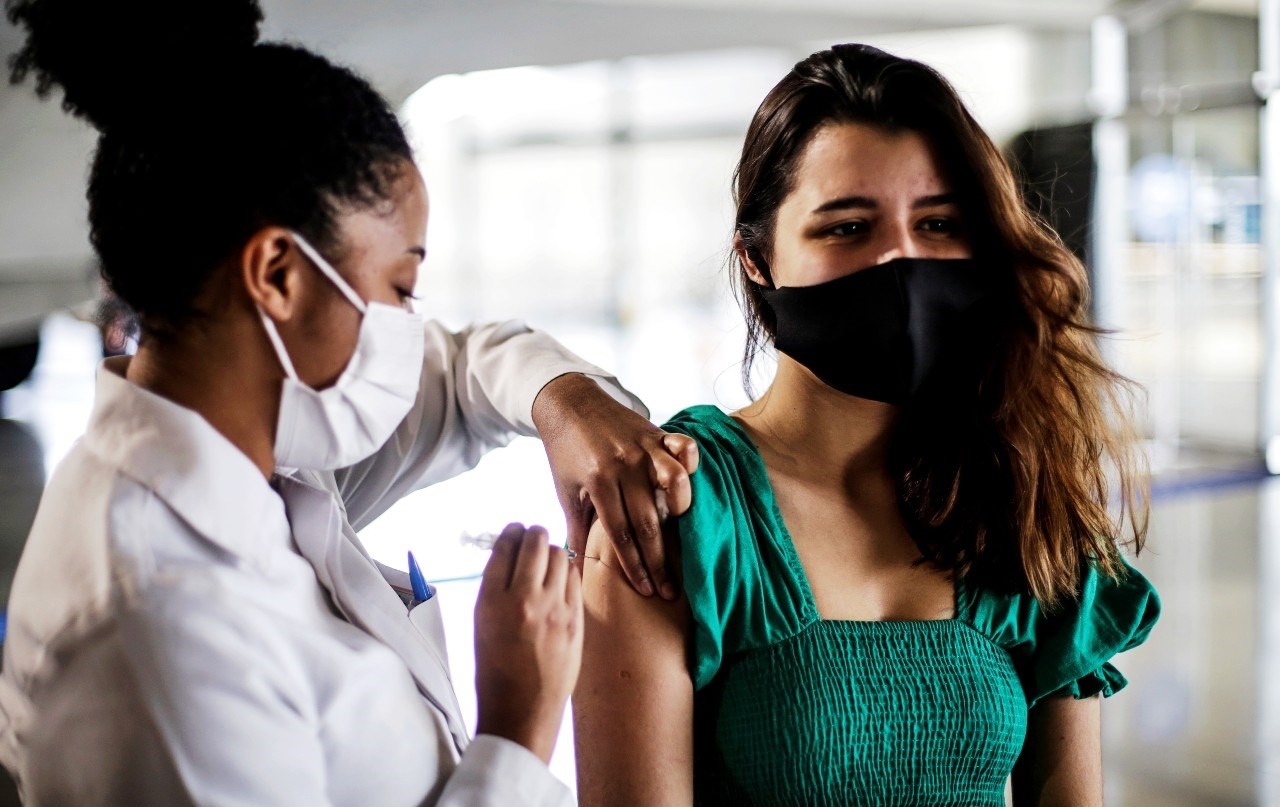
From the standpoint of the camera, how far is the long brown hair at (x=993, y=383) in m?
1.32

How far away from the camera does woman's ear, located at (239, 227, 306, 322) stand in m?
0.85

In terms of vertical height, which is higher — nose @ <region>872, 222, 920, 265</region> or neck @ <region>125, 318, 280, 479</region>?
nose @ <region>872, 222, 920, 265</region>

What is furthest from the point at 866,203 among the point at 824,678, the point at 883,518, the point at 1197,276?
the point at 1197,276

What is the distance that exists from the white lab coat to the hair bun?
0.22 m

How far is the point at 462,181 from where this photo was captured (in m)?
10.0

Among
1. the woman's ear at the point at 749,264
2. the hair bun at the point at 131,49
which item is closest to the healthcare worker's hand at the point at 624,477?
the woman's ear at the point at 749,264

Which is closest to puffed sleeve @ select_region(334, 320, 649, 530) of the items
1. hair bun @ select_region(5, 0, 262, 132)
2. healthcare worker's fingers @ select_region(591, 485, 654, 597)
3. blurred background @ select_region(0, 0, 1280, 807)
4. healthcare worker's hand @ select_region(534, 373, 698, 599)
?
healthcare worker's hand @ select_region(534, 373, 698, 599)

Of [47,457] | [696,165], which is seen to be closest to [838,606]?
[47,457]

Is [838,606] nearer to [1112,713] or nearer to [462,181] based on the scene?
[1112,713]

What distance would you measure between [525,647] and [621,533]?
276 mm

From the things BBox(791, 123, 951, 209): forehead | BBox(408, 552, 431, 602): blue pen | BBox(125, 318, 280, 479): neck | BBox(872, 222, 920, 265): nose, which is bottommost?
BBox(408, 552, 431, 602): blue pen

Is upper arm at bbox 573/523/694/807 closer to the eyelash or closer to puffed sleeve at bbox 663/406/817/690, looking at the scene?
puffed sleeve at bbox 663/406/817/690

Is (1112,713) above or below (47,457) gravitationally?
below

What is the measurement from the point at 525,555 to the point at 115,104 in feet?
1.65
